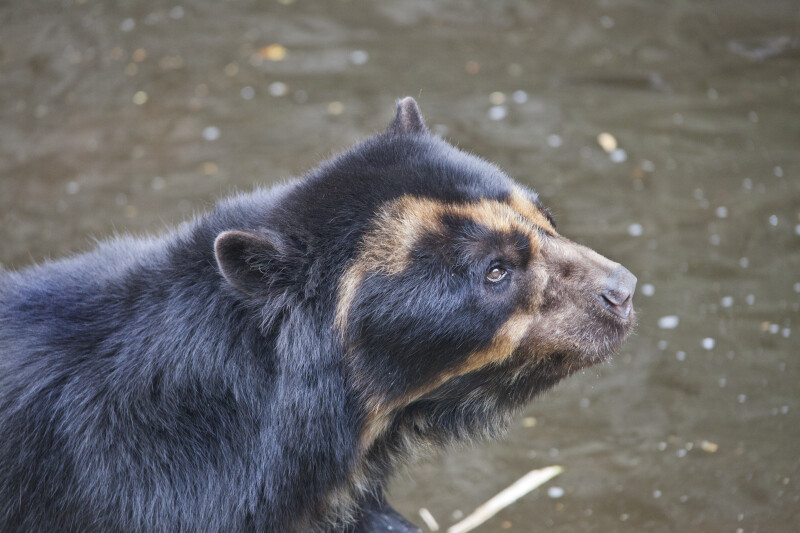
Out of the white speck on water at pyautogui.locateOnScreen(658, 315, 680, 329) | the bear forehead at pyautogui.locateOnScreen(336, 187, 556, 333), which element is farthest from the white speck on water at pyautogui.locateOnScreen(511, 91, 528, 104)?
the bear forehead at pyautogui.locateOnScreen(336, 187, 556, 333)

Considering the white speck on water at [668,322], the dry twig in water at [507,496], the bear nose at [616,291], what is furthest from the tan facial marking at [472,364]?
the white speck on water at [668,322]

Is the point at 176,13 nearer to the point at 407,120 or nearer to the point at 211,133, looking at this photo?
the point at 211,133

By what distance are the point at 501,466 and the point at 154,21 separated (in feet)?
19.7

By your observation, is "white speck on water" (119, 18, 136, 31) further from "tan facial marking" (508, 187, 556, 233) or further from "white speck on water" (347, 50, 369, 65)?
"tan facial marking" (508, 187, 556, 233)

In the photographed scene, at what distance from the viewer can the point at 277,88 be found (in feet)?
25.1

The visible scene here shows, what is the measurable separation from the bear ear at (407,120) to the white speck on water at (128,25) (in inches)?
232

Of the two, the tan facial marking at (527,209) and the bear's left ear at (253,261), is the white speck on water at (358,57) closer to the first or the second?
the tan facial marking at (527,209)

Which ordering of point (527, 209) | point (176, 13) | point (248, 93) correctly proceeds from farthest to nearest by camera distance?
point (176, 13) → point (248, 93) → point (527, 209)

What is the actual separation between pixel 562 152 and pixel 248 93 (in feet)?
9.18

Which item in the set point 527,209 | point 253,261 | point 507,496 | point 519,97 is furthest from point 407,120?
point 519,97

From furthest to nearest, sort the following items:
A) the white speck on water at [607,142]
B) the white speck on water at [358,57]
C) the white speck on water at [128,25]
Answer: the white speck on water at [128,25] < the white speck on water at [358,57] < the white speck on water at [607,142]

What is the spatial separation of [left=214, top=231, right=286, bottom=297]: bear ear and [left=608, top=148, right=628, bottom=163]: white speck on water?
14.5ft

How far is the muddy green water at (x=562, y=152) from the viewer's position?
15.1 feet

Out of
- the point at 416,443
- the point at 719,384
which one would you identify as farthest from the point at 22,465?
the point at 719,384
